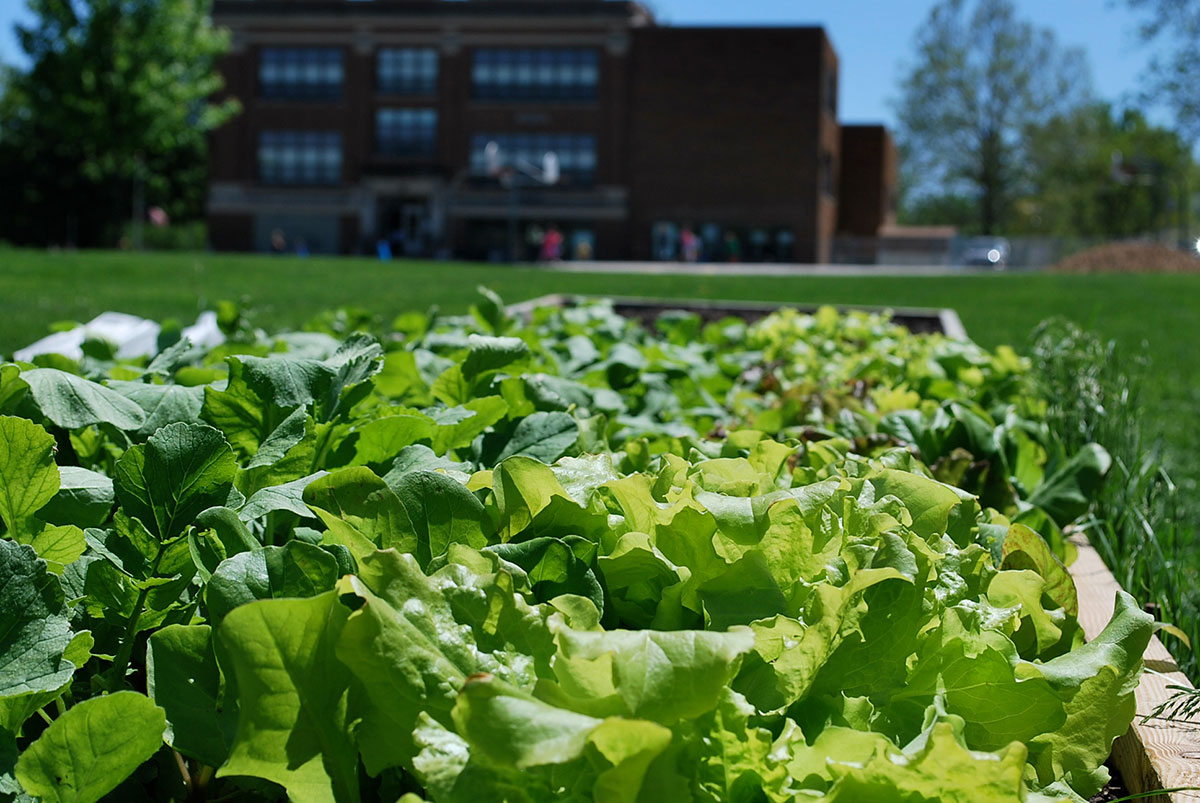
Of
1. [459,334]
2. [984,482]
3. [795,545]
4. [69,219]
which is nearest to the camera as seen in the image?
[795,545]

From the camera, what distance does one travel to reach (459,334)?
3383 mm

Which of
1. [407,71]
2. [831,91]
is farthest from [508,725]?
[831,91]

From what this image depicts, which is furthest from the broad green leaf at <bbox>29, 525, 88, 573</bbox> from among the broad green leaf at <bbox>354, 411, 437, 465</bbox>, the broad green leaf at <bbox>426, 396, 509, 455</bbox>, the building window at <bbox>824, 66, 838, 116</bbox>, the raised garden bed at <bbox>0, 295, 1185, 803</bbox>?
the building window at <bbox>824, 66, 838, 116</bbox>

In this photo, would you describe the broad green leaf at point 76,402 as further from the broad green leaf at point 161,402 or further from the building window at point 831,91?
the building window at point 831,91

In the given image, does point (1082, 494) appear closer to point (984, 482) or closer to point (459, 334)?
point (984, 482)

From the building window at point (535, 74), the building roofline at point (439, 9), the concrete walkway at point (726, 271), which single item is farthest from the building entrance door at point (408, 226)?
the concrete walkway at point (726, 271)

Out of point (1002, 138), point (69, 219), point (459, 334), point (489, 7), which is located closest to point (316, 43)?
point (489, 7)

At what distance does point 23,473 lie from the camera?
1.18m

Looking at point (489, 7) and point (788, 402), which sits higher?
point (489, 7)

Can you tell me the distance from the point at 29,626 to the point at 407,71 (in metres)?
53.1

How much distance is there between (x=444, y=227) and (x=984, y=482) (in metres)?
50.2

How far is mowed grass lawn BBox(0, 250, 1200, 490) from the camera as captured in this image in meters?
7.11

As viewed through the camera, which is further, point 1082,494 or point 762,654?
point 1082,494

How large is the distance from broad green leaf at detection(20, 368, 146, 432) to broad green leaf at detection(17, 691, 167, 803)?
0.67 meters
